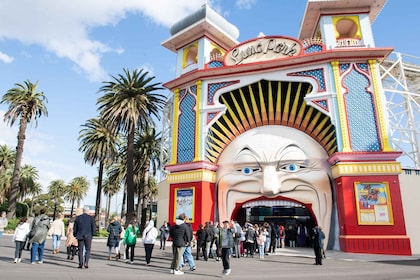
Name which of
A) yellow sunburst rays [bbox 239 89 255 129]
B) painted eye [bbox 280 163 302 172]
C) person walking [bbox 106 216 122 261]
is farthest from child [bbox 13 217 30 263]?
yellow sunburst rays [bbox 239 89 255 129]

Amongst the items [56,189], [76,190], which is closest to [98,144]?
[76,190]

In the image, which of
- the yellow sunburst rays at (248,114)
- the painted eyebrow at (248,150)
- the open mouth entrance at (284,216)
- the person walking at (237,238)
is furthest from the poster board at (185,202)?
the yellow sunburst rays at (248,114)

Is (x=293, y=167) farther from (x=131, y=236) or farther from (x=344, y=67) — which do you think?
(x=131, y=236)

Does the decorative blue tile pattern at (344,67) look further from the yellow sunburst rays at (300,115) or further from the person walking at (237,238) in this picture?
the person walking at (237,238)

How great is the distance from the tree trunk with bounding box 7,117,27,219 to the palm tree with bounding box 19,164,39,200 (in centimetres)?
2260

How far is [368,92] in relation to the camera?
18516 mm

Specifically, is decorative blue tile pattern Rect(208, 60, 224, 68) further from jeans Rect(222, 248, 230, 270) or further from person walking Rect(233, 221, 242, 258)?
jeans Rect(222, 248, 230, 270)

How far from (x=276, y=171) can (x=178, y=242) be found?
11.4 meters

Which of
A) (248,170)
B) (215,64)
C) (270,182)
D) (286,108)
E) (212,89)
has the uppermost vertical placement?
(215,64)

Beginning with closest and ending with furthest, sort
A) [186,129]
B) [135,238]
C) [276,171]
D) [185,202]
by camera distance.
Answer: [135,238], [276,171], [185,202], [186,129]

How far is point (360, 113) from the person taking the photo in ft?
59.9

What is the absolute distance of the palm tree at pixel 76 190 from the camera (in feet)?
214

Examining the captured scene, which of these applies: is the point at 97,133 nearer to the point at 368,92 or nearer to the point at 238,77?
the point at 238,77

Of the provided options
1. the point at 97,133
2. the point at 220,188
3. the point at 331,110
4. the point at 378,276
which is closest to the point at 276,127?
the point at 331,110
